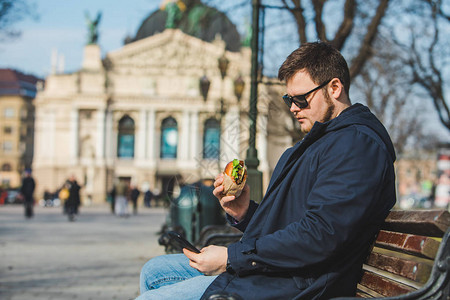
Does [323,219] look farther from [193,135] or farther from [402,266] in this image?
[193,135]

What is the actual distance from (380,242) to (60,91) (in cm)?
6399

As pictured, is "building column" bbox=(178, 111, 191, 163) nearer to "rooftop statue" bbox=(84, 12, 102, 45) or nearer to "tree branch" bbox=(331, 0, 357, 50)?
"rooftop statue" bbox=(84, 12, 102, 45)

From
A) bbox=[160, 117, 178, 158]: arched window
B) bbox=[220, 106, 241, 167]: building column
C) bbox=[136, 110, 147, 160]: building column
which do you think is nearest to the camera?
→ bbox=[220, 106, 241, 167]: building column

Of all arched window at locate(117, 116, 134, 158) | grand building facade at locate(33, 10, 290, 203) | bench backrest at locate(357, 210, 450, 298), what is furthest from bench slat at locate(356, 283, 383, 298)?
arched window at locate(117, 116, 134, 158)

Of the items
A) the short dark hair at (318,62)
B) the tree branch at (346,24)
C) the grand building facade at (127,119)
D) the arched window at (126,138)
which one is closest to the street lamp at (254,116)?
the tree branch at (346,24)

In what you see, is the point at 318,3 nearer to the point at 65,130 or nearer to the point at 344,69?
the point at 344,69

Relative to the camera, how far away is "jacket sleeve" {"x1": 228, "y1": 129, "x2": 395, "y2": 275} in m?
2.23

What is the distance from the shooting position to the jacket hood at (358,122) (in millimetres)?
2428

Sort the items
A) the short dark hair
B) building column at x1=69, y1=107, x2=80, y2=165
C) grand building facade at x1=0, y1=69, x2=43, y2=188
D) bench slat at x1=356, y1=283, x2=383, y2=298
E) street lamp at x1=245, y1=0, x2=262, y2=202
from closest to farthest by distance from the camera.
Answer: bench slat at x1=356, y1=283, x2=383, y2=298, the short dark hair, street lamp at x1=245, y1=0, x2=262, y2=202, building column at x1=69, y1=107, x2=80, y2=165, grand building facade at x1=0, y1=69, x2=43, y2=188

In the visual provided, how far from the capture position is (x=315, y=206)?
2.30 metres

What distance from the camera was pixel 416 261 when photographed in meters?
2.12

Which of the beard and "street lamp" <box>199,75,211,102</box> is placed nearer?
the beard

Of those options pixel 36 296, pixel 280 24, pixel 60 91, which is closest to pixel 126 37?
pixel 60 91

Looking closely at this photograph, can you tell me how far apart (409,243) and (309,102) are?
2.51 ft
